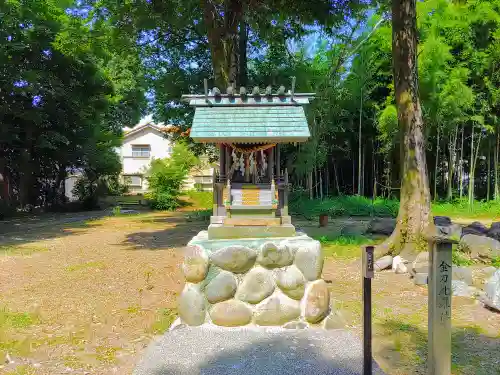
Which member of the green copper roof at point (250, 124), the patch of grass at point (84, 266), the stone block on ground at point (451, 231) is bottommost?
the patch of grass at point (84, 266)

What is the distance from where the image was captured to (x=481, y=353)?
4.11 meters

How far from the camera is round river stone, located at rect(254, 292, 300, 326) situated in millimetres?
4660

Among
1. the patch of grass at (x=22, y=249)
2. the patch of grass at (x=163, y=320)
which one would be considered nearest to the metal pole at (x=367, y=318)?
the patch of grass at (x=163, y=320)

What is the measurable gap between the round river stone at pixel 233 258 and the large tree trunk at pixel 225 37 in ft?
20.9

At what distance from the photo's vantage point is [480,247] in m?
7.91

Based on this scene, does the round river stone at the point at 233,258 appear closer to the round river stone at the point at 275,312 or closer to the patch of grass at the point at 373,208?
the round river stone at the point at 275,312

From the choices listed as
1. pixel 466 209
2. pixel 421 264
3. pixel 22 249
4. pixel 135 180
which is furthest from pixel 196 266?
pixel 135 180

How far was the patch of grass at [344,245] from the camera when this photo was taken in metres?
8.86

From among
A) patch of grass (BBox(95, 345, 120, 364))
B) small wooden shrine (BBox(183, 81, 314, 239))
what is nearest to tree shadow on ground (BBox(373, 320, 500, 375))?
small wooden shrine (BBox(183, 81, 314, 239))

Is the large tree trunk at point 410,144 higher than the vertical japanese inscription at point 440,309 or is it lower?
higher

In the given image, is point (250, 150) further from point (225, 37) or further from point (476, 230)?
point (476, 230)

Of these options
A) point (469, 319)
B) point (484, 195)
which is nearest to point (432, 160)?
point (484, 195)

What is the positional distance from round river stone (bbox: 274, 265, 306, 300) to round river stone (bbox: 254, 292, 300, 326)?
0.11 meters

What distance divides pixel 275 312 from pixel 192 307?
0.92 metres
